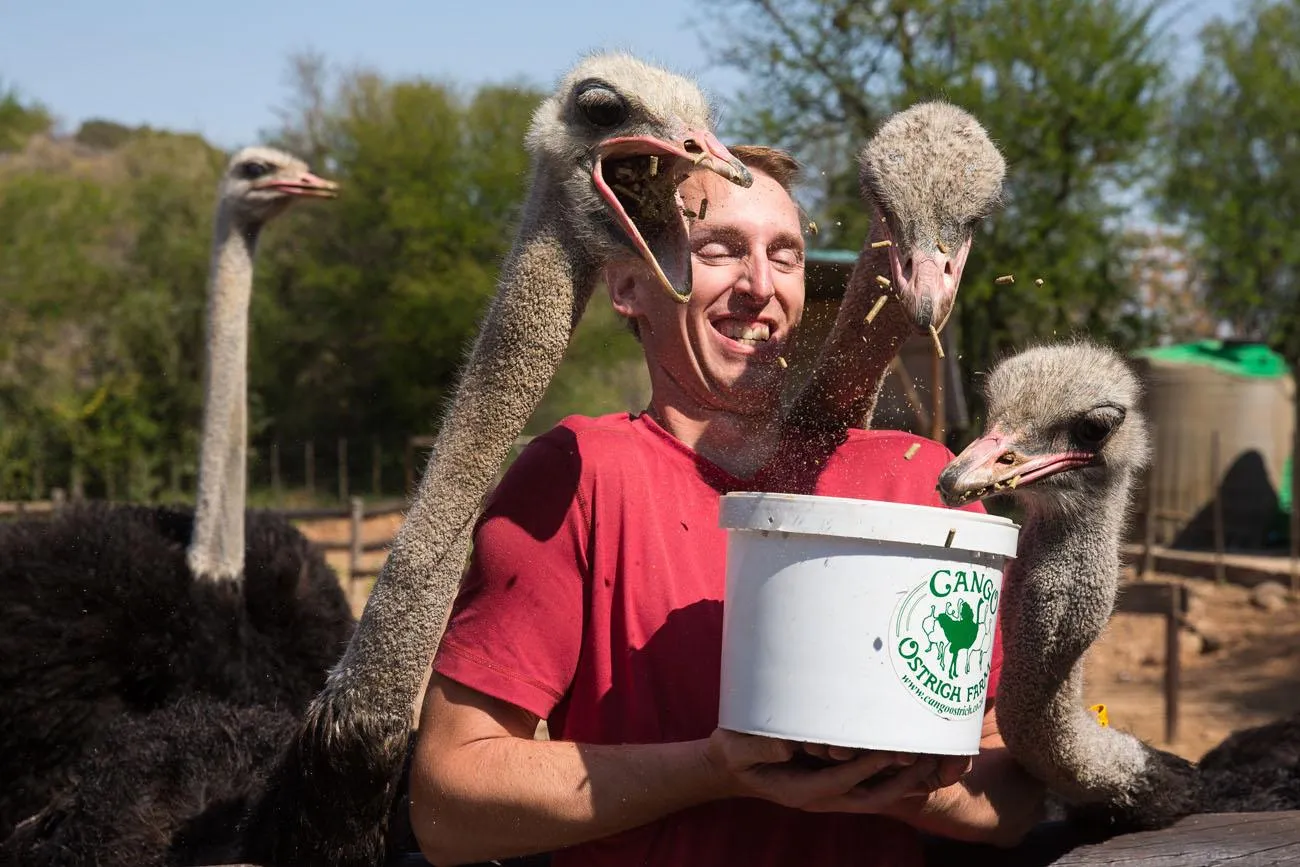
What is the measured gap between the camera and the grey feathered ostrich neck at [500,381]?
1954mm

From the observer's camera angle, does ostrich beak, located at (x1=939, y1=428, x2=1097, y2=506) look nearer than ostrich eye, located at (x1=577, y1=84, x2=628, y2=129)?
Yes

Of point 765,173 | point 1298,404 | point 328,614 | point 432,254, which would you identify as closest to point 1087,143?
point 1298,404

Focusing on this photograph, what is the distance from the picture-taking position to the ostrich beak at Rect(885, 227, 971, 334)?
1.66 m

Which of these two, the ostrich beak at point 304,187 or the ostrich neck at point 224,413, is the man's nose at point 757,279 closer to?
the ostrich neck at point 224,413

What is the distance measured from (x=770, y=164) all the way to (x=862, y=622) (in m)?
0.84

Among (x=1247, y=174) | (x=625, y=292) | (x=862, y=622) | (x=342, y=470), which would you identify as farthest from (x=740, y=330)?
(x=1247, y=174)

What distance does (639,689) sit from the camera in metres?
1.96

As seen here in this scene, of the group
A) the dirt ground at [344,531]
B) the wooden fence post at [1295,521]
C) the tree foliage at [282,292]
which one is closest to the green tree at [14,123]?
the tree foliage at [282,292]

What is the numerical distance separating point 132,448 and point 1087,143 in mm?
12614

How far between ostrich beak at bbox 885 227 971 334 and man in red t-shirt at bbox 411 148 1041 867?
1.50ft

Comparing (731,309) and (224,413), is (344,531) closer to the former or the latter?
(224,413)

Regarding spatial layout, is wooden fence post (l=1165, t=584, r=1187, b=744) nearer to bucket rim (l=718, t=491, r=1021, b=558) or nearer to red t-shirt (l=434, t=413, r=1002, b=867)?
red t-shirt (l=434, t=413, r=1002, b=867)

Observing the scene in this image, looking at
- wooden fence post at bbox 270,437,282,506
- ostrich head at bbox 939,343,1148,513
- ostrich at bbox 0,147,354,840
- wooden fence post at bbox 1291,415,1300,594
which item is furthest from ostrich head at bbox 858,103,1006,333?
wooden fence post at bbox 270,437,282,506

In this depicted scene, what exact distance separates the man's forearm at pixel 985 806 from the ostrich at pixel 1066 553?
1.6 inches
